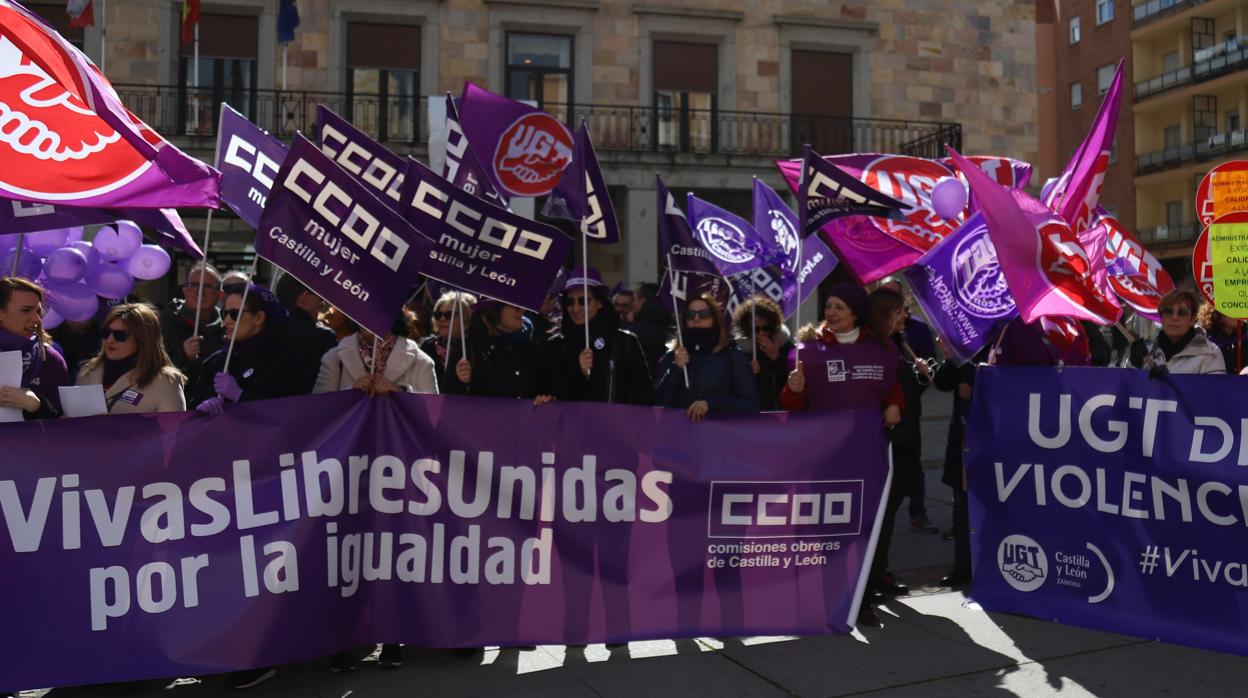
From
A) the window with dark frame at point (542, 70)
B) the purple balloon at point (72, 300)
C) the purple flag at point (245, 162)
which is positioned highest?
the window with dark frame at point (542, 70)

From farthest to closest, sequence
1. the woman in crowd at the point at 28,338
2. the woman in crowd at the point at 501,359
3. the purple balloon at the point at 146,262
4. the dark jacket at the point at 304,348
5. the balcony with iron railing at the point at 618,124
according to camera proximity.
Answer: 1. the balcony with iron railing at the point at 618,124
2. the purple balloon at the point at 146,262
3. the woman in crowd at the point at 501,359
4. the dark jacket at the point at 304,348
5. the woman in crowd at the point at 28,338

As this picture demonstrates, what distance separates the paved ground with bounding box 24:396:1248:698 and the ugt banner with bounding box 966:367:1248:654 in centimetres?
17

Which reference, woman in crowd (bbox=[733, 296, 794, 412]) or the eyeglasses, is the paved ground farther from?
woman in crowd (bbox=[733, 296, 794, 412])

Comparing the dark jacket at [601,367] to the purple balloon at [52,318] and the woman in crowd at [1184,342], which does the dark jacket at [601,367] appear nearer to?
the woman in crowd at [1184,342]

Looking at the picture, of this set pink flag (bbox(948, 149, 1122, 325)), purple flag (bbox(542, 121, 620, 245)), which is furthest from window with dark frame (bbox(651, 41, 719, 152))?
pink flag (bbox(948, 149, 1122, 325))

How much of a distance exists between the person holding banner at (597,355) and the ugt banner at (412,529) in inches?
27.6

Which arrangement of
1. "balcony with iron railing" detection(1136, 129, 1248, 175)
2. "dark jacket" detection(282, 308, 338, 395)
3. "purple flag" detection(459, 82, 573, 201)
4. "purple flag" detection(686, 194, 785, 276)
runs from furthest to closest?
"balcony with iron railing" detection(1136, 129, 1248, 175)
"purple flag" detection(686, 194, 785, 276)
"purple flag" detection(459, 82, 573, 201)
"dark jacket" detection(282, 308, 338, 395)

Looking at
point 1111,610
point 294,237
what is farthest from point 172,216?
point 1111,610

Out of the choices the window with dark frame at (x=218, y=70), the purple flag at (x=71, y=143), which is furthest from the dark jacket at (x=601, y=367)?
the window with dark frame at (x=218, y=70)

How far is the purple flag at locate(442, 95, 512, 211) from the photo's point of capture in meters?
5.88

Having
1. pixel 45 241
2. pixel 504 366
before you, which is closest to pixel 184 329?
pixel 45 241

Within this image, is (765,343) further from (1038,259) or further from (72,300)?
(72,300)

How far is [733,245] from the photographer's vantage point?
7.73 m

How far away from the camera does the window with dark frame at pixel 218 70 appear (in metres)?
17.0
